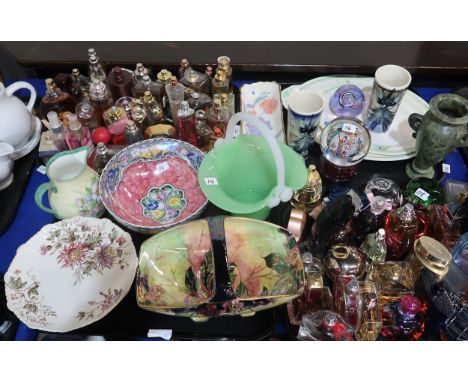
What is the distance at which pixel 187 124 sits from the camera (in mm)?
1070

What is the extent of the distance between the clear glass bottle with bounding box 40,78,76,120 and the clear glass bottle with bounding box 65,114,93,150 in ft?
0.38

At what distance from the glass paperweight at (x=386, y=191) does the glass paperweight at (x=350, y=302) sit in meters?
0.23

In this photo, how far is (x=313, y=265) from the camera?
885mm

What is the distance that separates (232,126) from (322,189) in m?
0.28

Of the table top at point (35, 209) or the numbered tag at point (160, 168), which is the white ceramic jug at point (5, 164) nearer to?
the table top at point (35, 209)

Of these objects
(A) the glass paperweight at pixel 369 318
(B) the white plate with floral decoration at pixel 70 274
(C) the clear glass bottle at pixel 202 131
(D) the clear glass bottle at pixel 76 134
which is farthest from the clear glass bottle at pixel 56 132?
(A) the glass paperweight at pixel 369 318

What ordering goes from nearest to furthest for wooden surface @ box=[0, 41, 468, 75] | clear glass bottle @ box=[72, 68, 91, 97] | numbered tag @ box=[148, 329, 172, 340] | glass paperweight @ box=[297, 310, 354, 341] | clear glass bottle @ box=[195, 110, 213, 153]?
glass paperweight @ box=[297, 310, 354, 341] < numbered tag @ box=[148, 329, 172, 340] < clear glass bottle @ box=[195, 110, 213, 153] < clear glass bottle @ box=[72, 68, 91, 97] < wooden surface @ box=[0, 41, 468, 75]

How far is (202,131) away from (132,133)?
18 centimetres

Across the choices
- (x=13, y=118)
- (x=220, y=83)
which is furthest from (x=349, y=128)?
(x=13, y=118)

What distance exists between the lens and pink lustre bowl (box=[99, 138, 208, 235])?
1005 millimetres

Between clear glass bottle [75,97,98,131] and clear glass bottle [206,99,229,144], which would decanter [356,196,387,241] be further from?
clear glass bottle [75,97,98,131]

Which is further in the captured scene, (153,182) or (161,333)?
(153,182)

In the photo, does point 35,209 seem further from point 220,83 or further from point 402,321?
point 402,321

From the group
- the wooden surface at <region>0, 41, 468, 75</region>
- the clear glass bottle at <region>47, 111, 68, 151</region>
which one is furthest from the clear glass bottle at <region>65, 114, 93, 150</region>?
the wooden surface at <region>0, 41, 468, 75</region>
